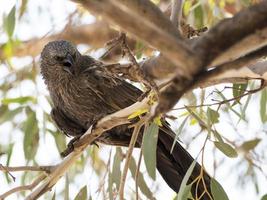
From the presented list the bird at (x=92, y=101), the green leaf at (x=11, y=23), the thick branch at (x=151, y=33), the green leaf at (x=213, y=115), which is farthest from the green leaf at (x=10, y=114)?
the thick branch at (x=151, y=33)

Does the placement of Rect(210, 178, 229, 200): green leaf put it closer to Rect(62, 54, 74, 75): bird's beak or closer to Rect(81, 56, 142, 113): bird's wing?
Rect(81, 56, 142, 113): bird's wing

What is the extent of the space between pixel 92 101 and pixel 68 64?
321mm

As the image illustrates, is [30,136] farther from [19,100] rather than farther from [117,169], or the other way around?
[117,169]

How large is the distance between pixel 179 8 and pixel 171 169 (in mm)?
1094

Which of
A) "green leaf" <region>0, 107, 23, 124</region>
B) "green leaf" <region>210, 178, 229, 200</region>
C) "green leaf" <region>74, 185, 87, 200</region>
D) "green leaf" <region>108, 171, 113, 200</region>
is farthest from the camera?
"green leaf" <region>0, 107, 23, 124</region>

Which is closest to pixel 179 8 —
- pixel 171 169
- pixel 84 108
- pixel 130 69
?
pixel 130 69

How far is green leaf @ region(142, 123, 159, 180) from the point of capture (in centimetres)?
219

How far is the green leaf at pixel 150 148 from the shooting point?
2.19 meters

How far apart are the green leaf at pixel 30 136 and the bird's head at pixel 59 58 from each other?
0.26 metres

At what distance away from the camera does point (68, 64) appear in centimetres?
308

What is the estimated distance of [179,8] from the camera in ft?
5.53

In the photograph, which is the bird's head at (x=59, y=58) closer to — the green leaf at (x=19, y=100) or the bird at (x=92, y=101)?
the bird at (x=92, y=101)

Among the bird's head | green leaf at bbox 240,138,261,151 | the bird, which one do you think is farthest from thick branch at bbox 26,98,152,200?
green leaf at bbox 240,138,261,151

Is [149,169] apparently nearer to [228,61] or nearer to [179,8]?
[179,8]
